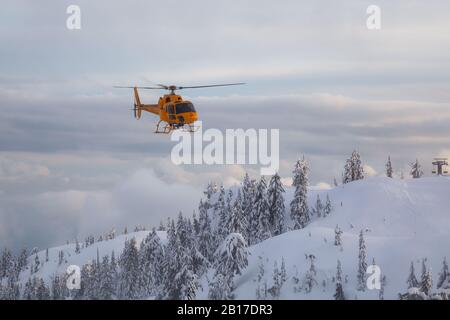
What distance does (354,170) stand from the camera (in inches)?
4136

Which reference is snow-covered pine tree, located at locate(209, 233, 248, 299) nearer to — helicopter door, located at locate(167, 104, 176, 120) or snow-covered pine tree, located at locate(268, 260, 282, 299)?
snow-covered pine tree, located at locate(268, 260, 282, 299)

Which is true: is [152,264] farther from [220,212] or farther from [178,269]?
[178,269]

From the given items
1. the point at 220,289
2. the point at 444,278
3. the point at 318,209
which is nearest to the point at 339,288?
the point at 444,278

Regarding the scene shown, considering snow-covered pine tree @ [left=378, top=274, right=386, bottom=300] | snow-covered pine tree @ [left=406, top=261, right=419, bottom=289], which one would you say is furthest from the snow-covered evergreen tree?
snow-covered pine tree @ [left=406, top=261, right=419, bottom=289]

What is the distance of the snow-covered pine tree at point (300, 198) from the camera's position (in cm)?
8862

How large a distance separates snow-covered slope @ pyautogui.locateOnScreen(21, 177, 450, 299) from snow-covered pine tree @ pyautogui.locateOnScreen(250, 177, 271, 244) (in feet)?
19.9

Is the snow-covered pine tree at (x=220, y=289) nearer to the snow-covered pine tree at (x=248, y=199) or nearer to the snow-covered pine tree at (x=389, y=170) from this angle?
the snow-covered pine tree at (x=248, y=199)

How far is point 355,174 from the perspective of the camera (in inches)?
4134

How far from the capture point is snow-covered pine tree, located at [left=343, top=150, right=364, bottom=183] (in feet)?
344

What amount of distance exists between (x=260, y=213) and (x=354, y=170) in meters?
23.6

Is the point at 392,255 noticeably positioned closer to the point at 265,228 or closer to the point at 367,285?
the point at 367,285

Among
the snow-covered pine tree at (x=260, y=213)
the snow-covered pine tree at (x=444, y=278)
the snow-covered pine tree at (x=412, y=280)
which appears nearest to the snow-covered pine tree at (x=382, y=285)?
the snow-covered pine tree at (x=412, y=280)
